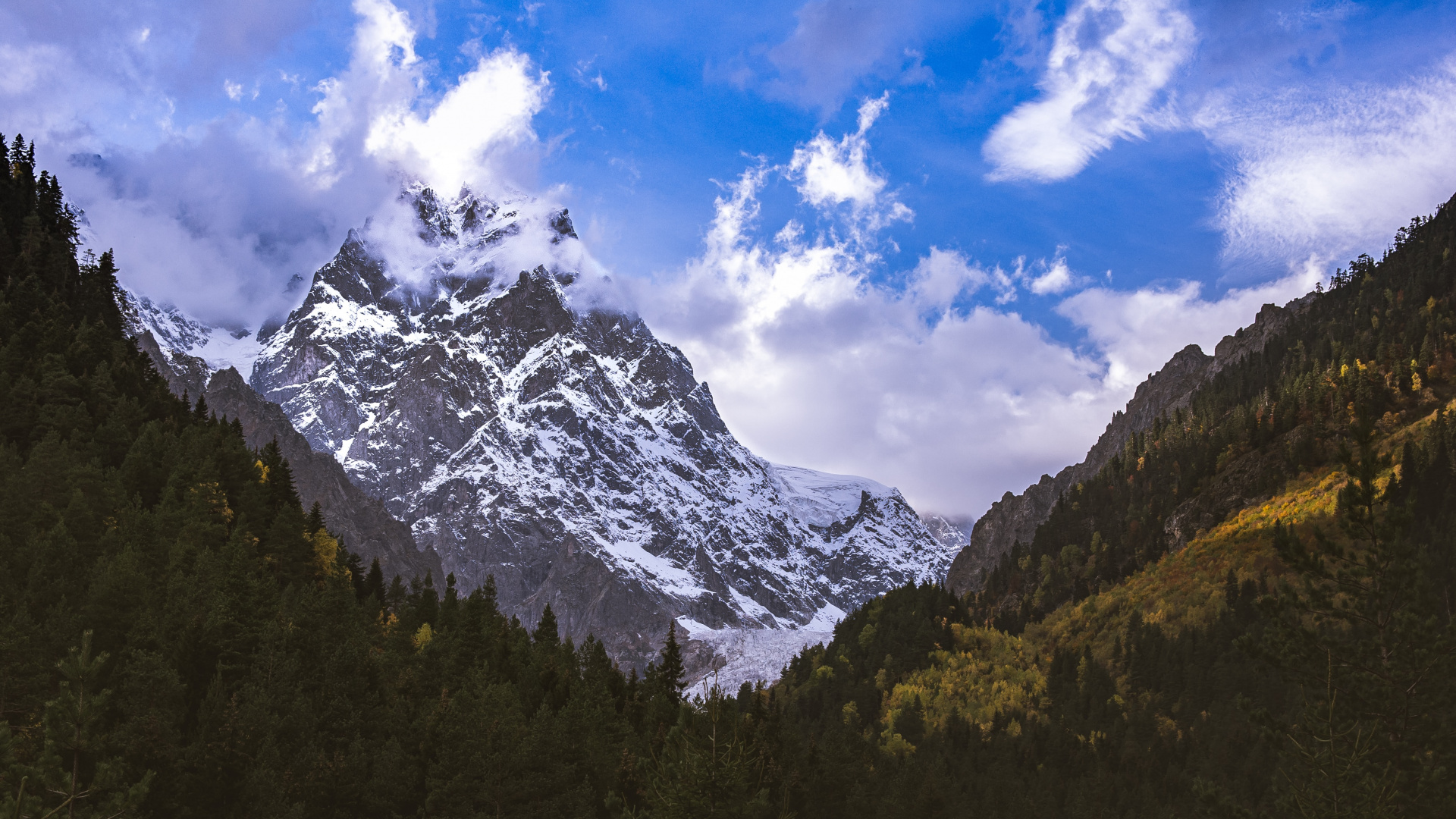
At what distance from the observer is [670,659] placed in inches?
4296

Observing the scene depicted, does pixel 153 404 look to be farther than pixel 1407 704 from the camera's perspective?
Yes

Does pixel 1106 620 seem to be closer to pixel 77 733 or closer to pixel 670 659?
pixel 670 659

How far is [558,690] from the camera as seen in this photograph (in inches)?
3386

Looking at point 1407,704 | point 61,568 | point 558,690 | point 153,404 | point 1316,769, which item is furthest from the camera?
point 153,404

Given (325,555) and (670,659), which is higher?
(325,555)

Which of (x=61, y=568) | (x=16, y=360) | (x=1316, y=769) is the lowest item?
(x=1316, y=769)

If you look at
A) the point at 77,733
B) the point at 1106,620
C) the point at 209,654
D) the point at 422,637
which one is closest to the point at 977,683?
the point at 1106,620

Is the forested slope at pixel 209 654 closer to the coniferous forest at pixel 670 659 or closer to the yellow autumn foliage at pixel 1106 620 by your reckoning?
the coniferous forest at pixel 670 659

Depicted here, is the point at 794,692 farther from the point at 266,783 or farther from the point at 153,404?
the point at 266,783

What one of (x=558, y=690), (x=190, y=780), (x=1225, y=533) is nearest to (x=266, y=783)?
(x=190, y=780)

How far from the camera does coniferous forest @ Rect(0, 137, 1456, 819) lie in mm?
40188

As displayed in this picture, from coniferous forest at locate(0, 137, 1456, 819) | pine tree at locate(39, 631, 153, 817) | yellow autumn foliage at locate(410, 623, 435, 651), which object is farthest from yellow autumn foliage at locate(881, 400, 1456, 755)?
pine tree at locate(39, 631, 153, 817)

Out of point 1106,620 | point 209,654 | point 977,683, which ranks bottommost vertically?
point 209,654

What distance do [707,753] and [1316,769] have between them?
2212 cm
